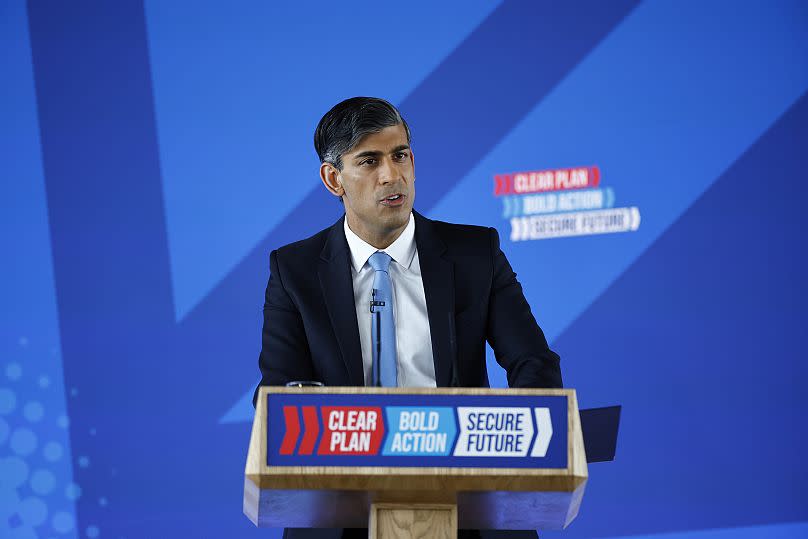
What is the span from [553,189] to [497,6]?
28.8 inches

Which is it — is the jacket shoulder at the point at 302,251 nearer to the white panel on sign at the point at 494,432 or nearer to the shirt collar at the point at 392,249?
the shirt collar at the point at 392,249

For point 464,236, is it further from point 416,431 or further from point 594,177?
point 594,177

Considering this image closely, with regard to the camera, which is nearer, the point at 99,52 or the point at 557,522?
the point at 557,522

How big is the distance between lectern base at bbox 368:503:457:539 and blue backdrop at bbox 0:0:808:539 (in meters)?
2.05

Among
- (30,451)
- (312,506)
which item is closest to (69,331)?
(30,451)

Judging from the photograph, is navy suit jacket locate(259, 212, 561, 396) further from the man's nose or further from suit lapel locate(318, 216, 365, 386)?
the man's nose

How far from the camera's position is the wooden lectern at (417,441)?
63.1 inches

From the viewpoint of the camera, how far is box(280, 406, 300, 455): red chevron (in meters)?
1.61

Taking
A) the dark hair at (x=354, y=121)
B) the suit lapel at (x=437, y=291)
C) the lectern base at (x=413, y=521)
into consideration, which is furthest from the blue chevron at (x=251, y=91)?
the lectern base at (x=413, y=521)

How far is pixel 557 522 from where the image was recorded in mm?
1834

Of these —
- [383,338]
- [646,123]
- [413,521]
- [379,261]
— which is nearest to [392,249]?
[379,261]

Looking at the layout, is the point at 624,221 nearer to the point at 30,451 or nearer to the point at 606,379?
the point at 606,379

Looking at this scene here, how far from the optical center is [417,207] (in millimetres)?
3811

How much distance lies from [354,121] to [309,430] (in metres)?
1.09
